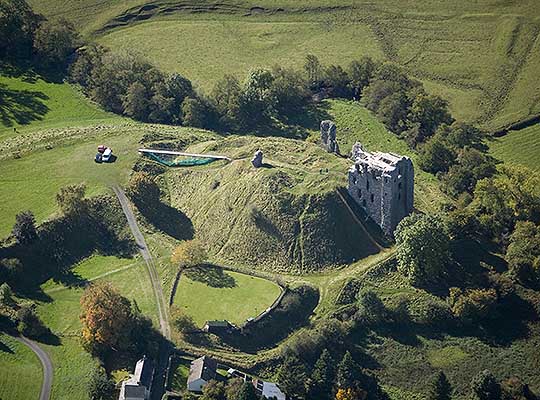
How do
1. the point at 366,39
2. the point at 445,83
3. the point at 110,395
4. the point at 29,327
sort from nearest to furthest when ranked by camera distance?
the point at 110,395
the point at 29,327
the point at 445,83
the point at 366,39

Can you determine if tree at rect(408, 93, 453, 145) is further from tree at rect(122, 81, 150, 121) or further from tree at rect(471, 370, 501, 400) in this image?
tree at rect(471, 370, 501, 400)

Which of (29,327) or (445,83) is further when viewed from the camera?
(445,83)

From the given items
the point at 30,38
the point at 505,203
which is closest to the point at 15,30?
the point at 30,38

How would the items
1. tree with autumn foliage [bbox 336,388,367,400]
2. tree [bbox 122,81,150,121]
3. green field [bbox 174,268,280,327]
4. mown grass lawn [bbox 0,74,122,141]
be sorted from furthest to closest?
tree [bbox 122,81,150,121]
mown grass lawn [bbox 0,74,122,141]
green field [bbox 174,268,280,327]
tree with autumn foliage [bbox 336,388,367,400]

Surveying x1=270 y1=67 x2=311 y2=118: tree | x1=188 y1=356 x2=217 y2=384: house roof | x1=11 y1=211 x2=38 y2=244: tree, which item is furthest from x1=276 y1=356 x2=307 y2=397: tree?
x1=270 y1=67 x2=311 y2=118: tree

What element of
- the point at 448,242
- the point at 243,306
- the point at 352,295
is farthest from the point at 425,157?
the point at 243,306

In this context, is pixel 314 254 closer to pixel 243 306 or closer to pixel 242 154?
pixel 243 306
